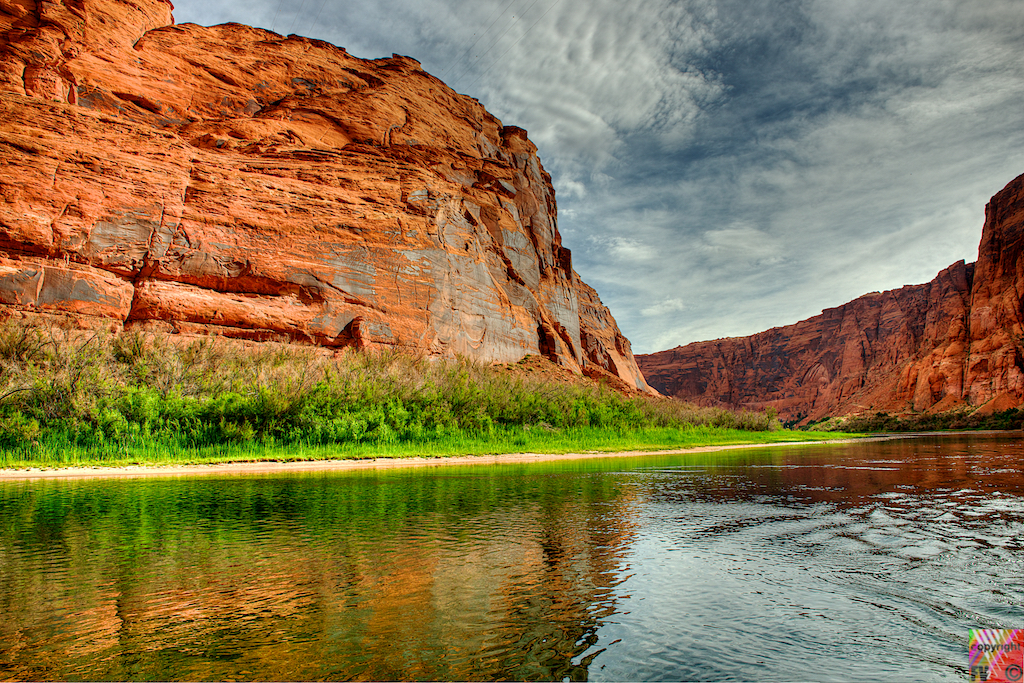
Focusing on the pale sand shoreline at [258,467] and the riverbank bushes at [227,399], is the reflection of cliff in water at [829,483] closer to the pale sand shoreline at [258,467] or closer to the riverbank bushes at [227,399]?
the pale sand shoreline at [258,467]

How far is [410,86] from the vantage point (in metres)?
48.1

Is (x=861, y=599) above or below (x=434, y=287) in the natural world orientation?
below

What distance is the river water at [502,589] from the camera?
105 inches

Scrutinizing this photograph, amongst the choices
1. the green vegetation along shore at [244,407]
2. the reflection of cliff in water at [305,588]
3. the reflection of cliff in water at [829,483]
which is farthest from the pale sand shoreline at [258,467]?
the reflection of cliff in water at [829,483]

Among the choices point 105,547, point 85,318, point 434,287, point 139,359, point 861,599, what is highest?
point 434,287

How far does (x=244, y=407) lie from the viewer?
18.0m

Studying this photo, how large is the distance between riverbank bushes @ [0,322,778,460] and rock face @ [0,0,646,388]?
5579 mm

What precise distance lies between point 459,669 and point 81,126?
41.1 meters

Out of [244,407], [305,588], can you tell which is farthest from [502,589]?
[244,407]

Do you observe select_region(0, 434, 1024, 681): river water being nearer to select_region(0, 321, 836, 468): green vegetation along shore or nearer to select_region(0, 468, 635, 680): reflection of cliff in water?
select_region(0, 468, 635, 680): reflection of cliff in water

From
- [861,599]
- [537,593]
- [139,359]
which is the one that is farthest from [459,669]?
[139,359]

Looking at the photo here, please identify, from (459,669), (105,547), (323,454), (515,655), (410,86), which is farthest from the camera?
(410,86)

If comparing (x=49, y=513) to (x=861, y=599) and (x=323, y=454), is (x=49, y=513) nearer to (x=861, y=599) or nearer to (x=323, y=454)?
(x=861, y=599)

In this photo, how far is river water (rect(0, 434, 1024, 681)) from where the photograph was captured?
2.66 meters
